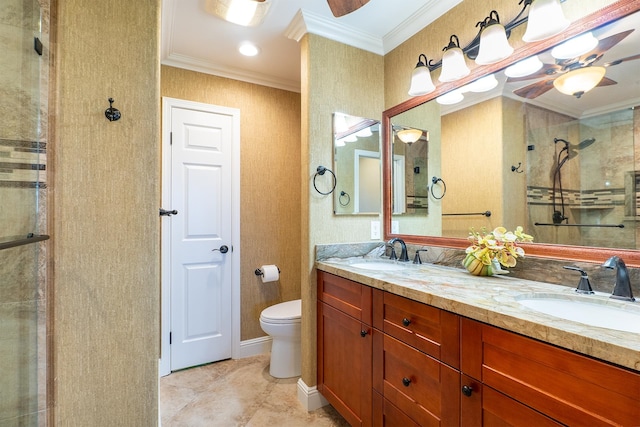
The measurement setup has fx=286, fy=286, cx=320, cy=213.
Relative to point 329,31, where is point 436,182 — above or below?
below

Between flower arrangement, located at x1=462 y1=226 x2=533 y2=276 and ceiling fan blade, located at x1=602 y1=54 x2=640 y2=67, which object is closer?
ceiling fan blade, located at x1=602 y1=54 x2=640 y2=67

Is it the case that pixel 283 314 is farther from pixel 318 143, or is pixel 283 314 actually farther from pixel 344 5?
pixel 344 5

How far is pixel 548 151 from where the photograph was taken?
133cm

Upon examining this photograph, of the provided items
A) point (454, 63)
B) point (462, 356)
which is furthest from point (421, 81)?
point (462, 356)

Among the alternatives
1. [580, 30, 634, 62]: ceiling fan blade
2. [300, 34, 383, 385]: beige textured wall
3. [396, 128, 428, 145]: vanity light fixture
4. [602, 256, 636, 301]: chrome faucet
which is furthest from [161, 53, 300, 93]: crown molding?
[602, 256, 636, 301]: chrome faucet

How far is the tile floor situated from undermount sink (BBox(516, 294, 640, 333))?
1.31m

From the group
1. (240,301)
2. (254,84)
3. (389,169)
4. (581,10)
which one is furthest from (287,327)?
(581,10)

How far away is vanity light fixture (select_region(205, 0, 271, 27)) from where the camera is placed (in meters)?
1.73

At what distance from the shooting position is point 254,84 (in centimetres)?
266

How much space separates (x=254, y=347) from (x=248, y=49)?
8.27 ft

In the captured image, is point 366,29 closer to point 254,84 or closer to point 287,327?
point 254,84

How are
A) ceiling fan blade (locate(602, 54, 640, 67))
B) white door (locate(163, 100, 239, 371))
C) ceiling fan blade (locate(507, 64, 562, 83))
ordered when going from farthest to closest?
white door (locate(163, 100, 239, 371))
ceiling fan blade (locate(507, 64, 562, 83))
ceiling fan blade (locate(602, 54, 640, 67))

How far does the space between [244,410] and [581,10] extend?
8.94ft

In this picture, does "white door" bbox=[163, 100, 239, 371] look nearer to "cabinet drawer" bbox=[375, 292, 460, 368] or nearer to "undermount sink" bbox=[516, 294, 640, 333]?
"cabinet drawer" bbox=[375, 292, 460, 368]
